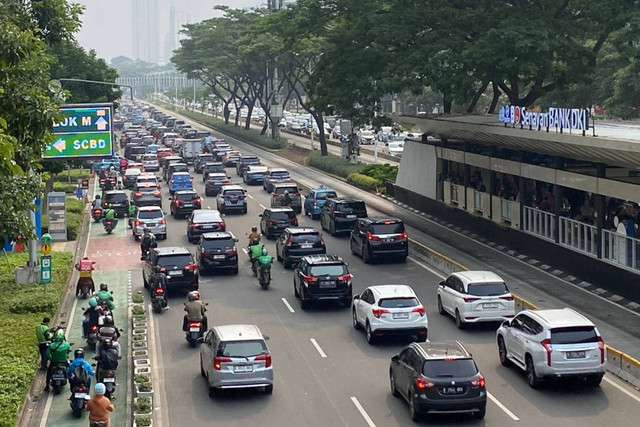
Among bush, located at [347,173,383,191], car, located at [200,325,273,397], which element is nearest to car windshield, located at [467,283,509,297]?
car, located at [200,325,273,397]

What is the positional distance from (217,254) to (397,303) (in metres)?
13.2

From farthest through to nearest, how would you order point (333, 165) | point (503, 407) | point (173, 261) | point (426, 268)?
point (333, 165) → point (426, 268) → point (173, 261) → point (503, 407)

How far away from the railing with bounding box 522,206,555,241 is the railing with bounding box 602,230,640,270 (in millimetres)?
4647

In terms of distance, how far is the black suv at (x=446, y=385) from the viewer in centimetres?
2269

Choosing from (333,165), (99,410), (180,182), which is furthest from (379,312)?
(333,165)

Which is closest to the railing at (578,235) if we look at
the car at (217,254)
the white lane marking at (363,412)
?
the car at (217,254)

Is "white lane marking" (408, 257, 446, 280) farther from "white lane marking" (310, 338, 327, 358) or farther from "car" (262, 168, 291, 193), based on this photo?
"car" (262, 168, 291, 193)

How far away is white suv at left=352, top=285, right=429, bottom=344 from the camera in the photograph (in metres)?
29.8

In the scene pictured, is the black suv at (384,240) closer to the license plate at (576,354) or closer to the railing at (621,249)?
the railing at (621,249)

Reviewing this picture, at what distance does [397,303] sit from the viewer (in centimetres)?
3003

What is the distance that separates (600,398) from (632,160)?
11.1m

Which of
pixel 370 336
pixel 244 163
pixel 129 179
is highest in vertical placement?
pixel 244 163

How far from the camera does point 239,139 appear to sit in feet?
419

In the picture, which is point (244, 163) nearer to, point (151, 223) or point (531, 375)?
point (151, 223)
